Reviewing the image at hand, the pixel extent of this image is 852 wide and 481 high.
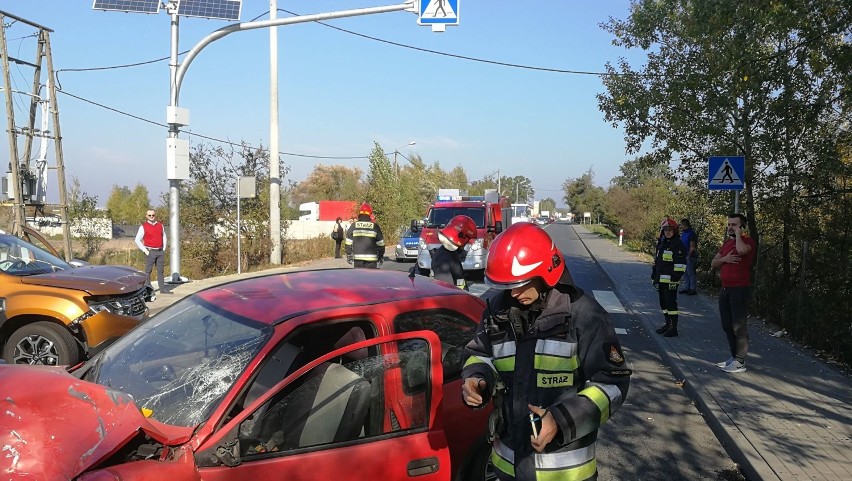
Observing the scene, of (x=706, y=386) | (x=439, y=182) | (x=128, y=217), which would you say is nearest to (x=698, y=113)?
(x=706, y=386)

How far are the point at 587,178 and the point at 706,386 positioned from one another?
363 ft

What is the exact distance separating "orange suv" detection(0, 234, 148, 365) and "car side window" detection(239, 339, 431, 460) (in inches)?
188

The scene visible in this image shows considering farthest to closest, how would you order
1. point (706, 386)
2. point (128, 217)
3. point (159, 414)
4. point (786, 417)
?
point (128, 217), point (706, 386), point (786, 417), point (159, 414)

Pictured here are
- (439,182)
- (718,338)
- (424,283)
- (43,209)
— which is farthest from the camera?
(439,182)

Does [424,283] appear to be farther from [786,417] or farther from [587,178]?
[587,178]

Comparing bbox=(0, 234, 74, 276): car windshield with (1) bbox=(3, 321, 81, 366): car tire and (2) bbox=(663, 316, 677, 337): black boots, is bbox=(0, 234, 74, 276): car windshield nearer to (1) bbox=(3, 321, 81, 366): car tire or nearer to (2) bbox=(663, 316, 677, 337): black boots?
(1) bbox=(3, 321, 81, 366): car tire

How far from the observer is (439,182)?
69.5 m

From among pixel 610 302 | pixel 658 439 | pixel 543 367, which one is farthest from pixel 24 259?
pixel 610 302

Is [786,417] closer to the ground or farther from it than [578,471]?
closer to the ground

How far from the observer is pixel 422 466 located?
3209 millimetres

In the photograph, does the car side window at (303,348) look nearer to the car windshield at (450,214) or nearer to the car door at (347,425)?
the car door at (347,425)

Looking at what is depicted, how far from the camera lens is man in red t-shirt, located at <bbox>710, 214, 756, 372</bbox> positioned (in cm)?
765

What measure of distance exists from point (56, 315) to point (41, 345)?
36 cm

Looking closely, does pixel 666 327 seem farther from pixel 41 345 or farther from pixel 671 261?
pixel 41 345
